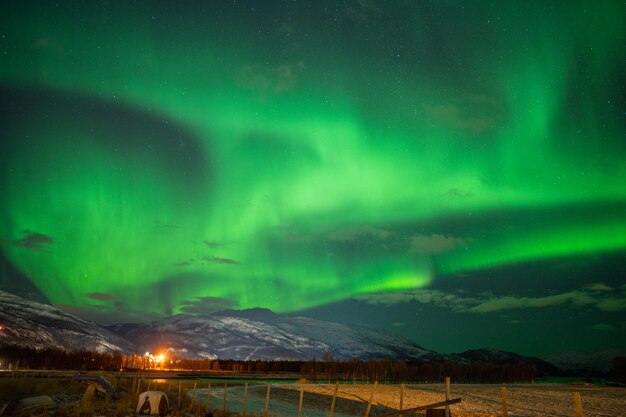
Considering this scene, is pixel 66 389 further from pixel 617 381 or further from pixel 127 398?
pixel 617 381

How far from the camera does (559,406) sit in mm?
61094

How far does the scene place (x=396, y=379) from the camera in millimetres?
148875

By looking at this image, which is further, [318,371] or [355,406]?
[318,371]

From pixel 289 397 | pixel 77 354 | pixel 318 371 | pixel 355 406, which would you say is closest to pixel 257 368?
pixel 318 371

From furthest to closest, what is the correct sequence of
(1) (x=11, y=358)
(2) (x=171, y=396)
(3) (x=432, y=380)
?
(3) (x=432, y=380) < (1) (x=11, y=358) < (2) (x=171, y=396)

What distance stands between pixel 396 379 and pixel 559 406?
92.2 metres

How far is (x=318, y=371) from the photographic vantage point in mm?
140125

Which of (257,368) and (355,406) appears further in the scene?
(257,368)

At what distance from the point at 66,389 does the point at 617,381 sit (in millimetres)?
165761

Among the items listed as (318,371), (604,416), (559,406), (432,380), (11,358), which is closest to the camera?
(604,416)

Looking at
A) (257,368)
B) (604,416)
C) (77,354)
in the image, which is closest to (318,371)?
(257,368)

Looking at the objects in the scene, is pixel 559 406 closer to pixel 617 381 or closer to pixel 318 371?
pixel 318 371

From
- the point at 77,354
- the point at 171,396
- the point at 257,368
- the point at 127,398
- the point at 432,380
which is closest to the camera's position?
the point at 127,398

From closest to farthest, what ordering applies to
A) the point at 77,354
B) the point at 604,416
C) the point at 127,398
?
the point at 127,398 < the point at 604,416 < the point at 77,354
